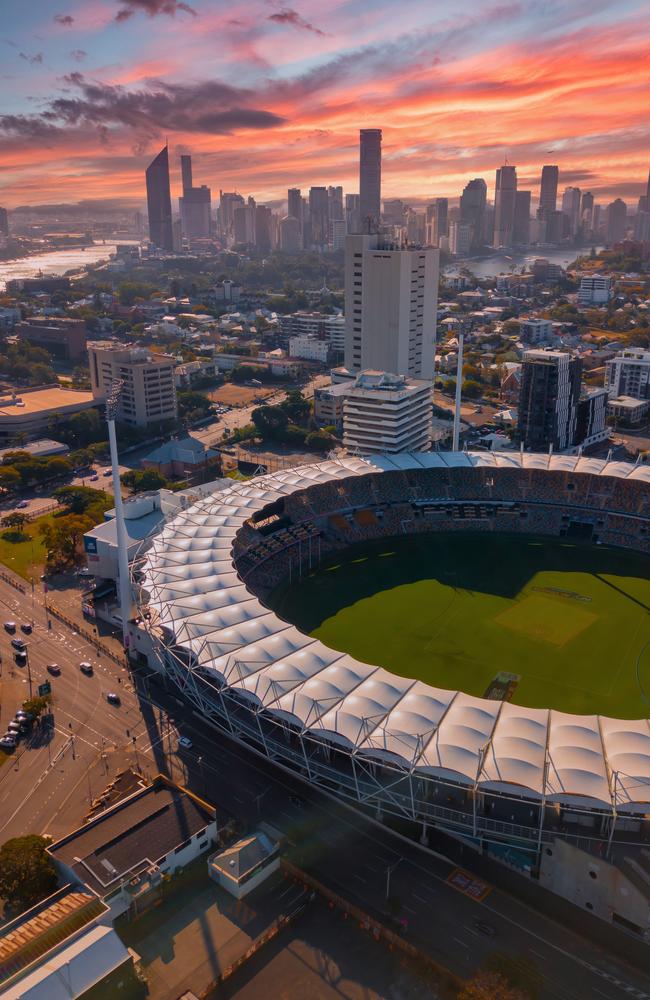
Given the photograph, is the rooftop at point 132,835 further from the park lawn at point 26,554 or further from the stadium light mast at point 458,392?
the stadium light mast at point 458,392

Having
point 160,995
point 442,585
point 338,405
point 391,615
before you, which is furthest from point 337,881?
point 338,405

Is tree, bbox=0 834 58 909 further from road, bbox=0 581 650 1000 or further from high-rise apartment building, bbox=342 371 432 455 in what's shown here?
high-rise apartment building, bbox=342 371 432 455

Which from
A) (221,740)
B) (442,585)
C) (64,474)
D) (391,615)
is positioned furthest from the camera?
(64,474)

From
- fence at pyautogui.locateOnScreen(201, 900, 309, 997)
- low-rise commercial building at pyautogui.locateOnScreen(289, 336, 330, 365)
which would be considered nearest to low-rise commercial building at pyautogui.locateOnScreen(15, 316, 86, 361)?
low-rise commercial building at pyautogui.locateOnScreen(289, 336, 330, 365)

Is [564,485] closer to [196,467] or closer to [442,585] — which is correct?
[442,585]

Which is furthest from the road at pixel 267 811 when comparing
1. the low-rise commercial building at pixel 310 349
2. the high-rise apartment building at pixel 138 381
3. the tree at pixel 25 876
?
the low-rise commercial building at pixel 310 349

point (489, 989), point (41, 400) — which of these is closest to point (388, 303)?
point (41, 400)

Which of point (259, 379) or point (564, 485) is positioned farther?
point (259, 379)
